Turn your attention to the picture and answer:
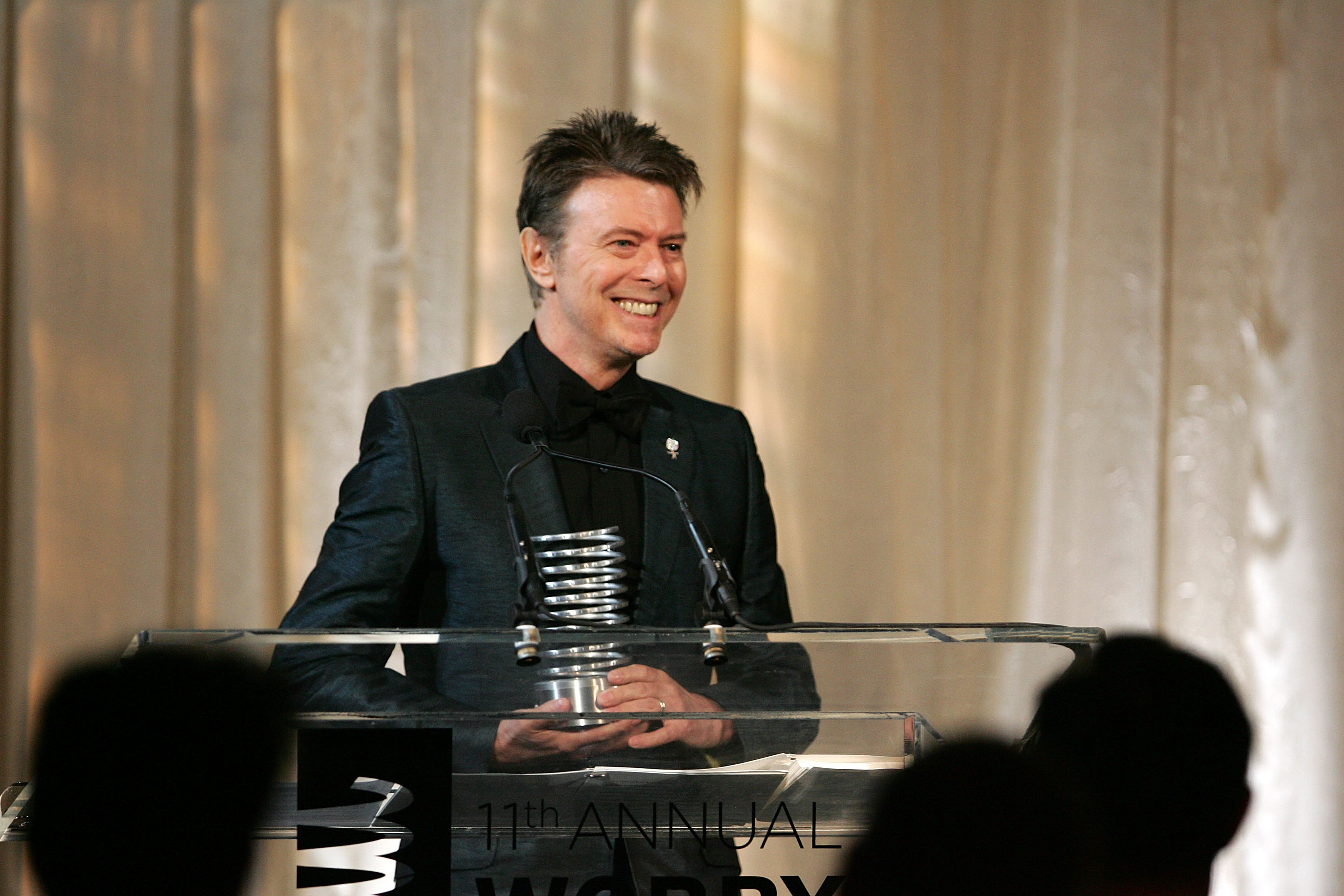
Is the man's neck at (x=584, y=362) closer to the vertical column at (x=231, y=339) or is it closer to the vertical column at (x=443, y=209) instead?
the vertical column at (x=443, y=209)

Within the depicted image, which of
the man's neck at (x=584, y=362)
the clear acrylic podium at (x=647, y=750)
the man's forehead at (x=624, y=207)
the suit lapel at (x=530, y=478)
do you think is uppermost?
the man's forehead at (x=624, y=207)

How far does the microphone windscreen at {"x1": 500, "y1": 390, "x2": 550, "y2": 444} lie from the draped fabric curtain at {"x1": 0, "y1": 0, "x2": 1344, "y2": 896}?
1.67 metres

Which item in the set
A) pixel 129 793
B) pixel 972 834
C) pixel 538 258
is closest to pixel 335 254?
pixel 538 258

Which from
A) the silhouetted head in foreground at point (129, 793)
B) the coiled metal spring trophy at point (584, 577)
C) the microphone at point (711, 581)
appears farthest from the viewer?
the coiled metal spring trophy at point (584, 577)

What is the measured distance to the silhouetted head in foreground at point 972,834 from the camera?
2.43ft

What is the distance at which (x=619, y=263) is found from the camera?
2.20 metres

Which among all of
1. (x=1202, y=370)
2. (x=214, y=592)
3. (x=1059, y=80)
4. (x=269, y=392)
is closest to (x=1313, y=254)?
(x=1202, y=370)

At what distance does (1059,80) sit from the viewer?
3688 millimetres

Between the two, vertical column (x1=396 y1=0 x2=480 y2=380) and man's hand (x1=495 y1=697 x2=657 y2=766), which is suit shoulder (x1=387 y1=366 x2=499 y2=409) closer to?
man's hand (x1=495 y1=697 x2=657 y2=766)

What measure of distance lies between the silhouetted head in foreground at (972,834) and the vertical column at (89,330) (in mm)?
2826

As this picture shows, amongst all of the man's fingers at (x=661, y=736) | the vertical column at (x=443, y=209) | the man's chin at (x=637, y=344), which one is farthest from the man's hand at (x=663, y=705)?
the vertical column at (x=443, y=209)

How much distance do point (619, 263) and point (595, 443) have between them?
11.6 inches

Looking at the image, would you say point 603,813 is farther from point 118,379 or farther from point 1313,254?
point 1313,254

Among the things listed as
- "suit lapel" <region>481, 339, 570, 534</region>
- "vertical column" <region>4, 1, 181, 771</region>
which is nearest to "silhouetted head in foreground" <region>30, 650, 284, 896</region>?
"suit lapel" <region>481, 339, 570, 534</region>
